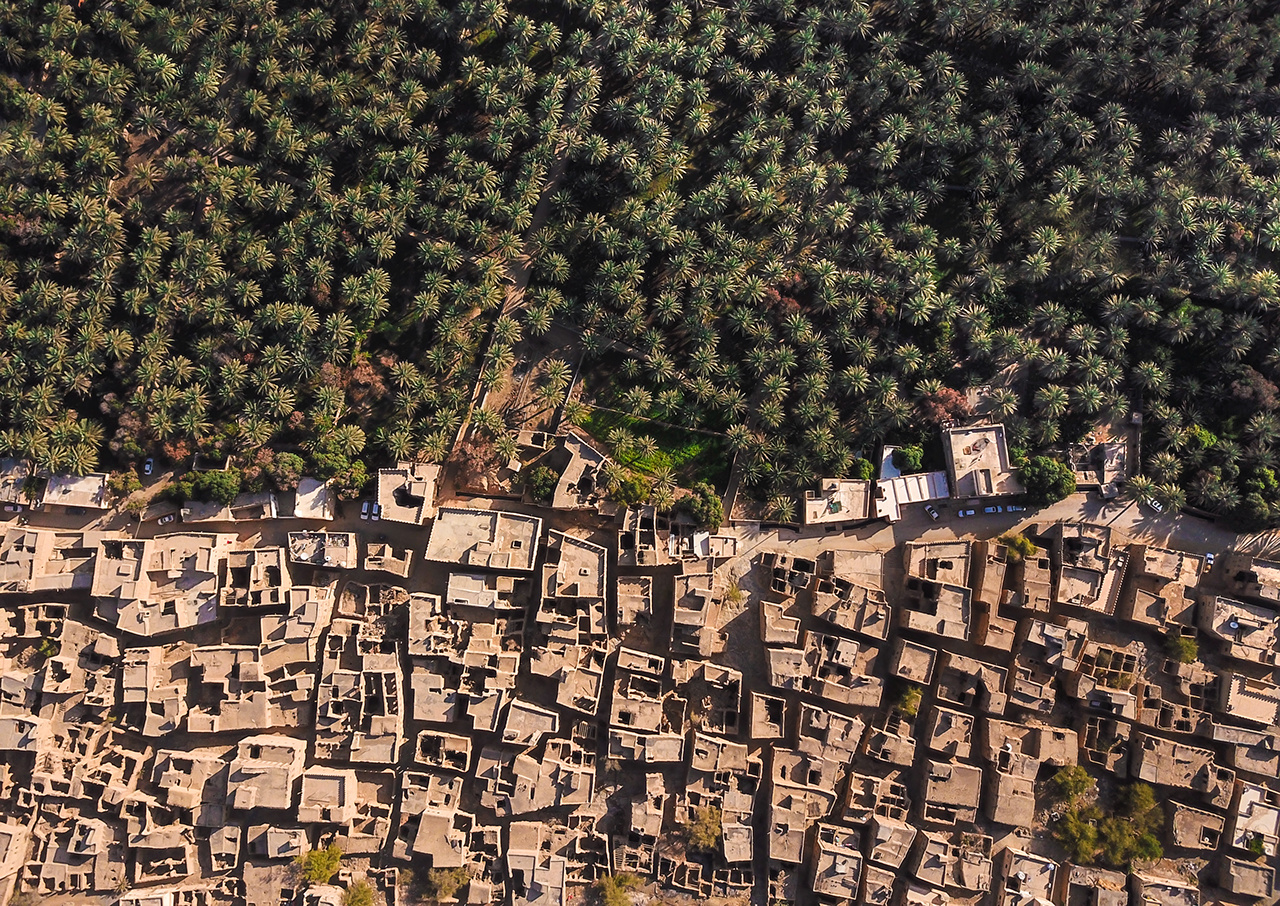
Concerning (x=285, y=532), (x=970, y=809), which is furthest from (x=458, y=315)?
(x=970, y=809)

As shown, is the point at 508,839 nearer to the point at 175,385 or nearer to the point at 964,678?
the point at 964,678

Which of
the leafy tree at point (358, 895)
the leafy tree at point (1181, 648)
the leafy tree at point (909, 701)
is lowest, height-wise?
the leafy tree at point (358, 895)

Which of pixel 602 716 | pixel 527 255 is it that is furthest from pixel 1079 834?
pixel 527 255

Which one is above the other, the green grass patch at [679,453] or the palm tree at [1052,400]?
the palm tree at [1052,400]

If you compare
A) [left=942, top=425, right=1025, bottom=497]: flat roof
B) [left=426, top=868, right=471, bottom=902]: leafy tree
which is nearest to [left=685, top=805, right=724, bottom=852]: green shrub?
[left=426, top=868, right=471, bottom=902]: leafy tree

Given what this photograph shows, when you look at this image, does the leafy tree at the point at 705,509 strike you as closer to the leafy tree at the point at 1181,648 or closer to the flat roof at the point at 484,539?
the flat roof at the point at 484,539

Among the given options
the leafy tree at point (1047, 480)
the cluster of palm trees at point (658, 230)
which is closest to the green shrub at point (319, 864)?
the cluster of palm trees at point (658, 230)

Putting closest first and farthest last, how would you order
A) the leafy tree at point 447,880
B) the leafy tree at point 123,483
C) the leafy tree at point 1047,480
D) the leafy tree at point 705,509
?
the leafy tree at point 447,880 → the leafy tree at point 1047,480 → the leafy tree at point 705,509 → the leafy tree at point 123,483
